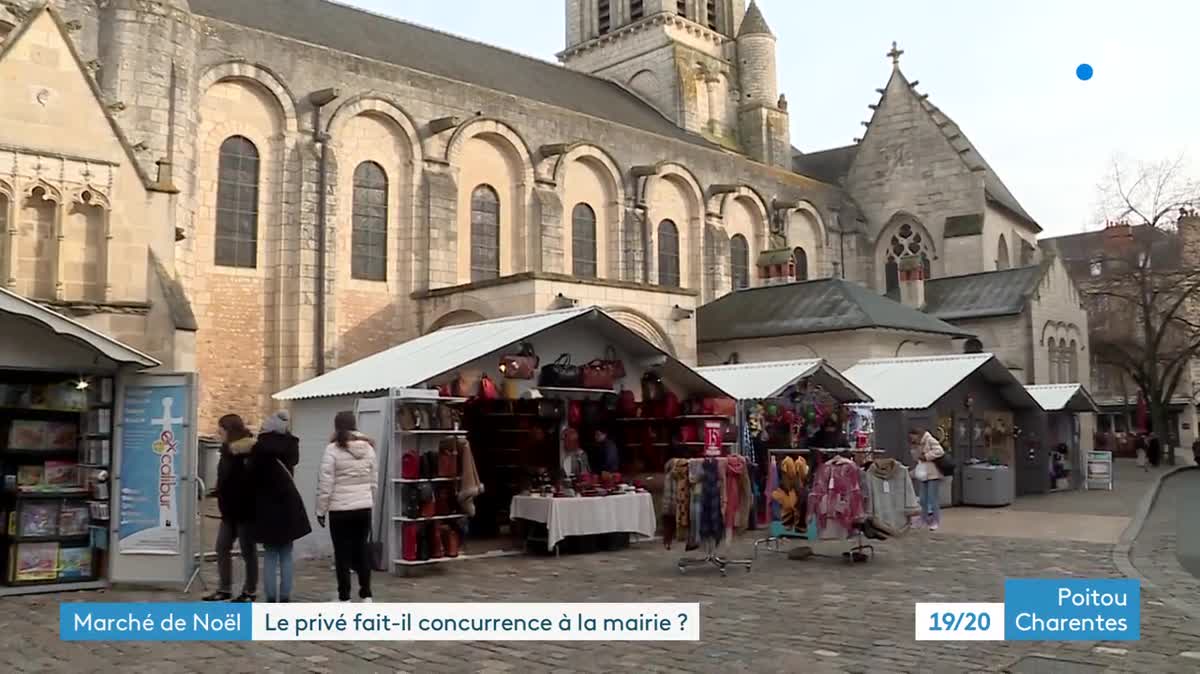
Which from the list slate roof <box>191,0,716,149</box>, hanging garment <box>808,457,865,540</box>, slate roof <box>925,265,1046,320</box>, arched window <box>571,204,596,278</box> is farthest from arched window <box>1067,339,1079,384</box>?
hanging garment <box>808,457,865,540</box>

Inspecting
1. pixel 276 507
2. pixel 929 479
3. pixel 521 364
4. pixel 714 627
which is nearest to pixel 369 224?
pixel 521 364

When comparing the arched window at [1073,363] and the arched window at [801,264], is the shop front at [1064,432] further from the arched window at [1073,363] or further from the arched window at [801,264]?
the arched window at [801,264]

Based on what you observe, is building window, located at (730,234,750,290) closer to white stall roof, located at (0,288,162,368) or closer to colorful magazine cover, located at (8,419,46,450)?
white stall roof, located at (0,288,162,368)

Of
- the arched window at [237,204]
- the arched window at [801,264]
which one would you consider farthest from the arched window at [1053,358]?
the arched window at [237,204]

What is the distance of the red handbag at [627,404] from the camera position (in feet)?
44.7

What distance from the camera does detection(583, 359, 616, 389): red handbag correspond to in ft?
42.8

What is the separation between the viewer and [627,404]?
13641 mm

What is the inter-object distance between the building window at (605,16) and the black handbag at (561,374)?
34.1 m

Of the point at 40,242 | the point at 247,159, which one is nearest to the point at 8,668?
the point at 40,242

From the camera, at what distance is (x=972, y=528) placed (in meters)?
15.0

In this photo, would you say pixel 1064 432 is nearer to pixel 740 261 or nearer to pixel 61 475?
pixel 740 261

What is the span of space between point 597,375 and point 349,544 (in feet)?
17.5

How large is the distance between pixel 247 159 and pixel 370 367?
10.8 m
